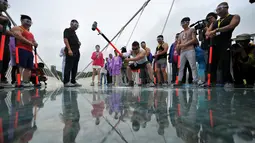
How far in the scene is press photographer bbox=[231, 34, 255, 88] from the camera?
2689mm

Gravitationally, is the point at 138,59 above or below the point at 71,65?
above

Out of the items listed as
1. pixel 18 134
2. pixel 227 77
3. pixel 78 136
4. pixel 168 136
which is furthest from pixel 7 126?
pixel 227 77

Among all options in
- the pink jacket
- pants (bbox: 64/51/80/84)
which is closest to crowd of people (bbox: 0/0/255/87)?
pants (bbox: 64/51/80/84)

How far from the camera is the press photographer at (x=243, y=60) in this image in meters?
2.69

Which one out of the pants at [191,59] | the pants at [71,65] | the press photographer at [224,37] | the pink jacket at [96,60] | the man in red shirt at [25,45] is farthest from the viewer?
the pink jacket at [96,60]

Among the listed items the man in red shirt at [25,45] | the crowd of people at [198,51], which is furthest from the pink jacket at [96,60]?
the man in red shirt at [25,45]

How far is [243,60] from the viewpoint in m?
2.73

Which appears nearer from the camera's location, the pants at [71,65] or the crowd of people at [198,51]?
the crowd of people at [198,51]

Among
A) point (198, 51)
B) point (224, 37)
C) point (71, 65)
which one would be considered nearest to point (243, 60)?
point (224, 37)

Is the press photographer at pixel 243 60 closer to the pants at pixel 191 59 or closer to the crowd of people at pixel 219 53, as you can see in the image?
the crowd of people at pixel 219 53

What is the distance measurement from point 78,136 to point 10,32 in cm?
279

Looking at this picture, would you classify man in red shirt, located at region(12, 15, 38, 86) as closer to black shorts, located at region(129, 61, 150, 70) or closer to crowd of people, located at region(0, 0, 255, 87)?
crowd of people, located at region(0, 0, 255, 87)

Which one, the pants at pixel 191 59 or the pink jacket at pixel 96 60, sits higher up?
the pink jacket at pixel 96 60

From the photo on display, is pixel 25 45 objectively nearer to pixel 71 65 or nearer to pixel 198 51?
pixel 71 65
